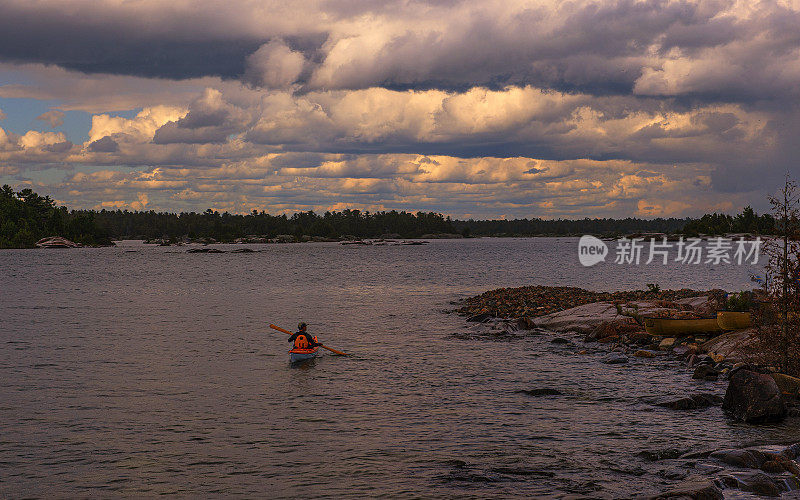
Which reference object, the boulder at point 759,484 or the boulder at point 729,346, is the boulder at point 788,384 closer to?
the boulder at point 729,346

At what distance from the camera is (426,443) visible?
18.0 m

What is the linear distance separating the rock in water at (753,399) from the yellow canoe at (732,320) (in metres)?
11.1

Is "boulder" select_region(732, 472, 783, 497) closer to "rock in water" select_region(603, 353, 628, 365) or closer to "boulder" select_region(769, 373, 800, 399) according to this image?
"boulder" select_region(769, 373, 800, 399)

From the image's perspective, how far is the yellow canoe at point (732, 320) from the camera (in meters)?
30.1

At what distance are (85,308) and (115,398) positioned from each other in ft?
132

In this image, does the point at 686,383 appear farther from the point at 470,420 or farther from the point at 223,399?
the point at 223,399

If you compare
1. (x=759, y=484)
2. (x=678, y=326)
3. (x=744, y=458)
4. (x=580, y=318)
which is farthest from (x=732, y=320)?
(x=759, y=484)

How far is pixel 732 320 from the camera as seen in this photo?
1196 inches

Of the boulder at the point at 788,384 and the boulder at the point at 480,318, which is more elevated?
the boulder at the point at 788,384

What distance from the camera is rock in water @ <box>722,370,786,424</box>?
19031 millimetres

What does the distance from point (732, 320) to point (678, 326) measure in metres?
3.37

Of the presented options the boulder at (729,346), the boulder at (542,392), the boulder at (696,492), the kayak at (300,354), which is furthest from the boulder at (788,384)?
the kayak at (300,354)

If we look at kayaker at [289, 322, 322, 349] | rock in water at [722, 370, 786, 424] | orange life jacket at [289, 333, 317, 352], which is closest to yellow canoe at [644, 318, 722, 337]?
rock in water at [722, 370, 786, 424]

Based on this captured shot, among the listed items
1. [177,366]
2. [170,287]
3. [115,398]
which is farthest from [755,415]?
[170,287]
